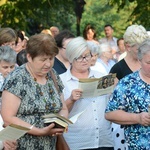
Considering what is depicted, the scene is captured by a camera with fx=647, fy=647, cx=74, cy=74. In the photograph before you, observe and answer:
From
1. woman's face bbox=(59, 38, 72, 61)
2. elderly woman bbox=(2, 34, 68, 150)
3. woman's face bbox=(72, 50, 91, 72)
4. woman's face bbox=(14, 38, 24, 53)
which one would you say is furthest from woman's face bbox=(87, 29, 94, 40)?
elderly woman bbox=(2, 34, 68, 150)

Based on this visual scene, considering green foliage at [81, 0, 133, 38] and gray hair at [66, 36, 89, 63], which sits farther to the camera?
green foliage at [81, 0, 133, 38]

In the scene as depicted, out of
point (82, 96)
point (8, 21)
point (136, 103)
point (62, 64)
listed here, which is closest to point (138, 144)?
point (136, 103)

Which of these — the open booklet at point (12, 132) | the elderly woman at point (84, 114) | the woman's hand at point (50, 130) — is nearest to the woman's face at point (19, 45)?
the elderly woman at point (84, 114)

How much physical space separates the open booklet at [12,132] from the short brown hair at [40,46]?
0.88 metres

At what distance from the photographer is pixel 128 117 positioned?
6.20 m

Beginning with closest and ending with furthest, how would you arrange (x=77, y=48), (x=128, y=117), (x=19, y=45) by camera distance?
1. (x=128, y=117)
2. (x=77, y=48)
3. (x=19, y=45)

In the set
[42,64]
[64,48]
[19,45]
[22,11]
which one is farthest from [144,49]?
[22,11]

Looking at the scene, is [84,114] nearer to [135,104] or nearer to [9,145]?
[135,104]

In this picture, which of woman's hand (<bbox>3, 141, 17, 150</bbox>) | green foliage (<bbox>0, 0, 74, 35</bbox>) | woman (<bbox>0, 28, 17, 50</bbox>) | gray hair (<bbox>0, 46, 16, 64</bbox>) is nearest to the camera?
woman's hand (<bbox>3, 141, 17, 150</bbox>)

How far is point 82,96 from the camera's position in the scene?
23.0 ft

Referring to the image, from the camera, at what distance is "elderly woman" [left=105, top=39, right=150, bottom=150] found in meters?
6.19

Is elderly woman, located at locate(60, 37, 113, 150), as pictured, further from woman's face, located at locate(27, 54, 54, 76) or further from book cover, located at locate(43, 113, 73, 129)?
book cover, located at locate(43, 113, 73, 129)

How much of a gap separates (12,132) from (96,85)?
1.51m

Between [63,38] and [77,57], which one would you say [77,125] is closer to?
[77,57]
